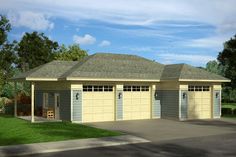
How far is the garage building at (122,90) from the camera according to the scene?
24.3m

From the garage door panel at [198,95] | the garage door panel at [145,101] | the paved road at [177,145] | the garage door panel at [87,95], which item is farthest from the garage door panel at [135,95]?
the paved road at [177,145]

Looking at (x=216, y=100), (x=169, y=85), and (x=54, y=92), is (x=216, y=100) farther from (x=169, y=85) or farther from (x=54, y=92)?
(x=54, y=92)

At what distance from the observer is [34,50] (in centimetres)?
6322

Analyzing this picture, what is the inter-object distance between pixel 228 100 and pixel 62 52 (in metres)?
29.9

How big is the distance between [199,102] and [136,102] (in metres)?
4.84

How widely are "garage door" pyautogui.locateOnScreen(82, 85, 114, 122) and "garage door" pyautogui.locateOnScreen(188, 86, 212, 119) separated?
5967mm

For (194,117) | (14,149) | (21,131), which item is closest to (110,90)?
(194,117)

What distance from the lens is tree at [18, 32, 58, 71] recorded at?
62875 mm

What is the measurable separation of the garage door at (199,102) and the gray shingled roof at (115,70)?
1.10m

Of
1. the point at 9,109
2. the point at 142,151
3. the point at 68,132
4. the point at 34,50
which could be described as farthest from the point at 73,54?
the point at 142,151

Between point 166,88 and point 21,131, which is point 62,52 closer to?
point 166,88

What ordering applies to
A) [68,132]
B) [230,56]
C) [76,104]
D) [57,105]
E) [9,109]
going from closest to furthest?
[68,132]
[76,104]
[57,105]
[9,109]
[230,56]

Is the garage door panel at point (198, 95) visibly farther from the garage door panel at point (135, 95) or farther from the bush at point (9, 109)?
the bush at point (9, 109)

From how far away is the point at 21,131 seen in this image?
18.8 metres
